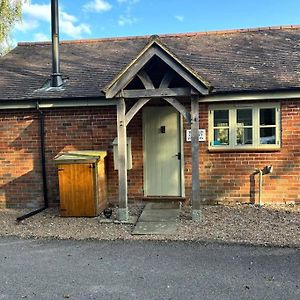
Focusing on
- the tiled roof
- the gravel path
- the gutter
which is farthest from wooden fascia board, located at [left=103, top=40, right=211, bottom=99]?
the gravel path

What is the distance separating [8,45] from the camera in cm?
1862

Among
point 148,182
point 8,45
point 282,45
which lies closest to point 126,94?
point 148,182

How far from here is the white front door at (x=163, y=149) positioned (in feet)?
31.4

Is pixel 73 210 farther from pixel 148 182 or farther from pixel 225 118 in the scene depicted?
pixel 225 118

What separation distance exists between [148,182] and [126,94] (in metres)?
2.65

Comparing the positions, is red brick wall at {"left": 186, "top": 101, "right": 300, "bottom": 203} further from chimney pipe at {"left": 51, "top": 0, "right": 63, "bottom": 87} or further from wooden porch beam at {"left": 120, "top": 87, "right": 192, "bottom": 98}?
chimney pipe at {"left": 51, "top": 0, "right": 63, "bottom": 87}

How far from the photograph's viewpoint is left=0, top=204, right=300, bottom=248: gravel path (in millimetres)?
6746

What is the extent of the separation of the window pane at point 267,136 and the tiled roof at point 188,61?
40.5 inches

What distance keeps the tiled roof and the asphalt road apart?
4144 mm

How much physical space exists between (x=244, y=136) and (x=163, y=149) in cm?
198

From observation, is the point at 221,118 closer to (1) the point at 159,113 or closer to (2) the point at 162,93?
(1) the point at 159,113

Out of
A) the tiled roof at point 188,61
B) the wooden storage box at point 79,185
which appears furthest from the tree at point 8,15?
the wooden storage box at point 79,185

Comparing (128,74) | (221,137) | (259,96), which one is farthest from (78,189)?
(259,96)

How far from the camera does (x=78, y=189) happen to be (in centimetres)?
855
